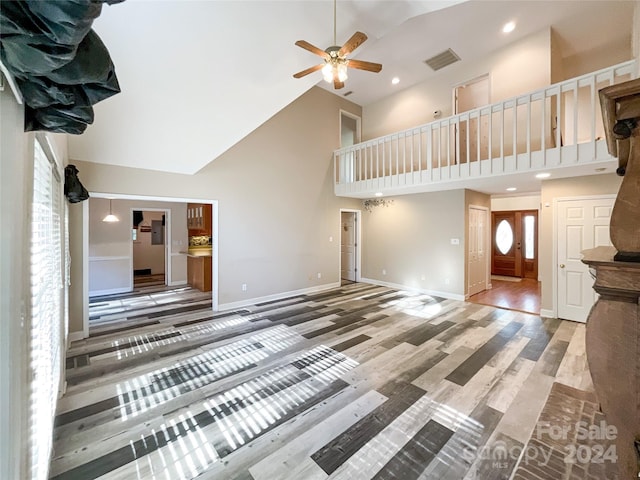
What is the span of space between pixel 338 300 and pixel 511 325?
10.0 ft

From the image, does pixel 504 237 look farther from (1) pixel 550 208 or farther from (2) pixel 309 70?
(2) pixel 309 70

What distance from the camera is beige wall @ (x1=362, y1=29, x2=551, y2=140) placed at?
4.79m

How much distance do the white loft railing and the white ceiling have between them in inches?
54.4

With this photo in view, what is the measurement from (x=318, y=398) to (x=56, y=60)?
268 cm

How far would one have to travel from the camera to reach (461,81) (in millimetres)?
5797

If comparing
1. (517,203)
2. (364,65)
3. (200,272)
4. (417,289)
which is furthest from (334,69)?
(517,203)

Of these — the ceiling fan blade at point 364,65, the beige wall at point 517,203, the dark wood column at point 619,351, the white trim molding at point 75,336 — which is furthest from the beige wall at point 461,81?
the white trim molding at point 75,336

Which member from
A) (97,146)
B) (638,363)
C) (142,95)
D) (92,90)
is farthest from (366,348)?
(97,146)

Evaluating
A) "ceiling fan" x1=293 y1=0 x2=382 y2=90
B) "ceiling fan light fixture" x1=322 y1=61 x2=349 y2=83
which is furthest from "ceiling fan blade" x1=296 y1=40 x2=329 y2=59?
"ceiling fan light fixture" x1=322 y1=61 x2=349 y2=83

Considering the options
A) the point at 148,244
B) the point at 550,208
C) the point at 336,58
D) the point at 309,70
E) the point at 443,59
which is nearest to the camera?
the point at 336,58

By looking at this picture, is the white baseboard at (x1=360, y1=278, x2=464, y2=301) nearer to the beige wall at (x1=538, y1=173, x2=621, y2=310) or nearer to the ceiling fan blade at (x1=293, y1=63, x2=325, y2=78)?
the beige wall at (x1=538, y1=173, x2=621, y2=310)

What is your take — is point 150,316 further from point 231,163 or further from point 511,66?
point 511,66

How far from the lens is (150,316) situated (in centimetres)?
470

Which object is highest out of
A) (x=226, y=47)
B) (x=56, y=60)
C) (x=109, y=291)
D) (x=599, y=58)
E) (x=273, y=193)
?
(x=599, y=58)
